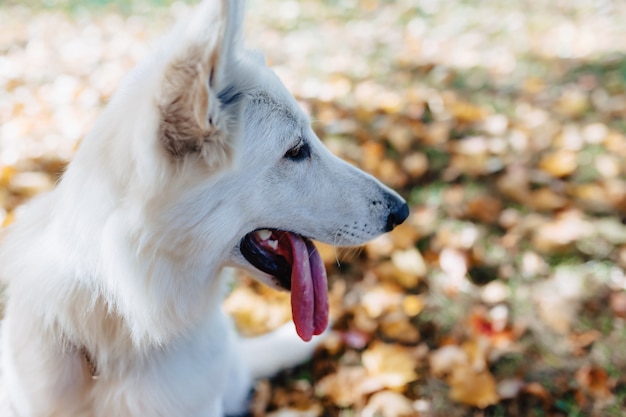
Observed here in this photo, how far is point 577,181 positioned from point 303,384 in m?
2.19

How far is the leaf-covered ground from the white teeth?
3.04 ft

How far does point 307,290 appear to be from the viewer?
6.48ft

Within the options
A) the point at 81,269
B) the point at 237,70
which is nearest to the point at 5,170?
the point at 81,269

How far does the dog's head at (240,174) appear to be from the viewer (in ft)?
4.29

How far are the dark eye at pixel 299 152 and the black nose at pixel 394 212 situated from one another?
14.8 inches

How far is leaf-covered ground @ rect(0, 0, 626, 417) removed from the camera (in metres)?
2.48

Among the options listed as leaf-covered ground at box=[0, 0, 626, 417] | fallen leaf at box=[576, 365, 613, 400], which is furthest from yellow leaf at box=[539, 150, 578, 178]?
fallen leaf at box=[576, 365, 613, 400]

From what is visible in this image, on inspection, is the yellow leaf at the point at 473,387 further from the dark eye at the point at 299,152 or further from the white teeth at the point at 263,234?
the dark eye at the point at 299,152

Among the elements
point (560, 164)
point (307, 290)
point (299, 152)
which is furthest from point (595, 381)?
point (299, 152)

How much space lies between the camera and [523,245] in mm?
3084

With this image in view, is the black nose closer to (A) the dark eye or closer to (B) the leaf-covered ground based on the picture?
(A) the dark eye

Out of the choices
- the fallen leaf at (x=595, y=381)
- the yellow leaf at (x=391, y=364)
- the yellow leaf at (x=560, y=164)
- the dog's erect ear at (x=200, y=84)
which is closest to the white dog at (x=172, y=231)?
the dog's erect ear at (x=200, y=84)

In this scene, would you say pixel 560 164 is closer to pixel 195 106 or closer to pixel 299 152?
pixel 299 152

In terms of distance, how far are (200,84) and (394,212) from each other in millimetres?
992
